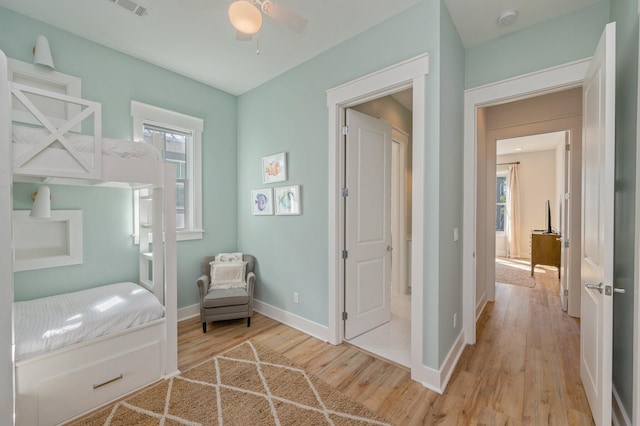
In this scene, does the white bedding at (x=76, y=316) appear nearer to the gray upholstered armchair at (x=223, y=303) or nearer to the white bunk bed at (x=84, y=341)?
the white bunk bed at (x=84, y=341)

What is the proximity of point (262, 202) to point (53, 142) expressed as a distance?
2.04 m

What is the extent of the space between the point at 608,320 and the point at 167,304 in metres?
2.88

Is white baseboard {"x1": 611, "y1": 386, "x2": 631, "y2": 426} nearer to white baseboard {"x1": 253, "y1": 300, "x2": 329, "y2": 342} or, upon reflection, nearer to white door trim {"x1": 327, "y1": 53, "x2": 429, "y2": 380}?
white door trim {"x1": 327, "y1": 53, "x2": 429, "y2": 380}

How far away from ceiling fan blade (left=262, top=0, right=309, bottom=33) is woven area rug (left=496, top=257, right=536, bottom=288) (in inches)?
213

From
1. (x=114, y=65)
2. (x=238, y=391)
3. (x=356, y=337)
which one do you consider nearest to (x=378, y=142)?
(x=356, y=337)

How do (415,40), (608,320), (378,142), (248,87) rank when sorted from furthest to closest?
1. (248,87)
2. (378,142)
3. (415,40)
4. (608,320)

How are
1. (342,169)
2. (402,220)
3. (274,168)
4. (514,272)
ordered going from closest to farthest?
1. (342,169)
2. (274,168)
3. (402,220)
4. (514,272)

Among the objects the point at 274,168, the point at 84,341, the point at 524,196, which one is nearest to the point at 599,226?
the point at 274,168

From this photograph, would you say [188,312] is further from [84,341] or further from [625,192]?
[625,192]

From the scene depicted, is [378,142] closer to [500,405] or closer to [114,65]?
[500,405]

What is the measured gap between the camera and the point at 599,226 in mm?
1568

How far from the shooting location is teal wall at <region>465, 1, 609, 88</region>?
→ 81.7 inches

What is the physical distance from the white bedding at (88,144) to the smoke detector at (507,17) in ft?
9.86

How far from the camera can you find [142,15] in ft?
7.41
